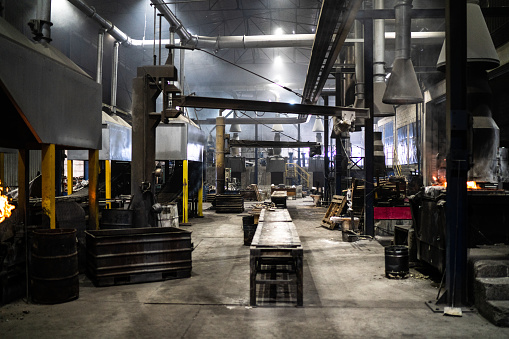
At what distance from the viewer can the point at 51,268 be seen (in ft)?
18.4

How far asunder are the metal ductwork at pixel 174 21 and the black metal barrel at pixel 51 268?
985cm

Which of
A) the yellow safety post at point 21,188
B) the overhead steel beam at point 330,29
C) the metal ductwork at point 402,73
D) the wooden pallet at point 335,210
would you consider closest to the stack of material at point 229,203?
the wooden pallet at point 335,210

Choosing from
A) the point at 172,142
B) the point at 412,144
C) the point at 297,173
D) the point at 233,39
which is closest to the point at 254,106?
the point at 172,142

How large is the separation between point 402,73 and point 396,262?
5.00 meters

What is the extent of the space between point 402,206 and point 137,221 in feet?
25.3

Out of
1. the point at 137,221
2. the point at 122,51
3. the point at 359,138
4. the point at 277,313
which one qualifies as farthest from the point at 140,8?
the point at 359,138

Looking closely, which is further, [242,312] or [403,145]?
[403,145]

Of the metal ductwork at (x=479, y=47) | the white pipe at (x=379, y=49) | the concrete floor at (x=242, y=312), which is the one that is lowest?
the concrete floor at (x=242, y=312)

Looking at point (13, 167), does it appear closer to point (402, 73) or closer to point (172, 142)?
point (172, 142)

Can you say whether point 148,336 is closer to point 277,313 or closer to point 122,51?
point 277,313

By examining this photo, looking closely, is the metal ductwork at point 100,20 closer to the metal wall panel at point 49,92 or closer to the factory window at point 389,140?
the metal wall panel at point 49,92

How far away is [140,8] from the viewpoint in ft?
59.6

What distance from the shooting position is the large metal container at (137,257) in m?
6.40

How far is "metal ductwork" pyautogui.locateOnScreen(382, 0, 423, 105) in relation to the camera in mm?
9508
